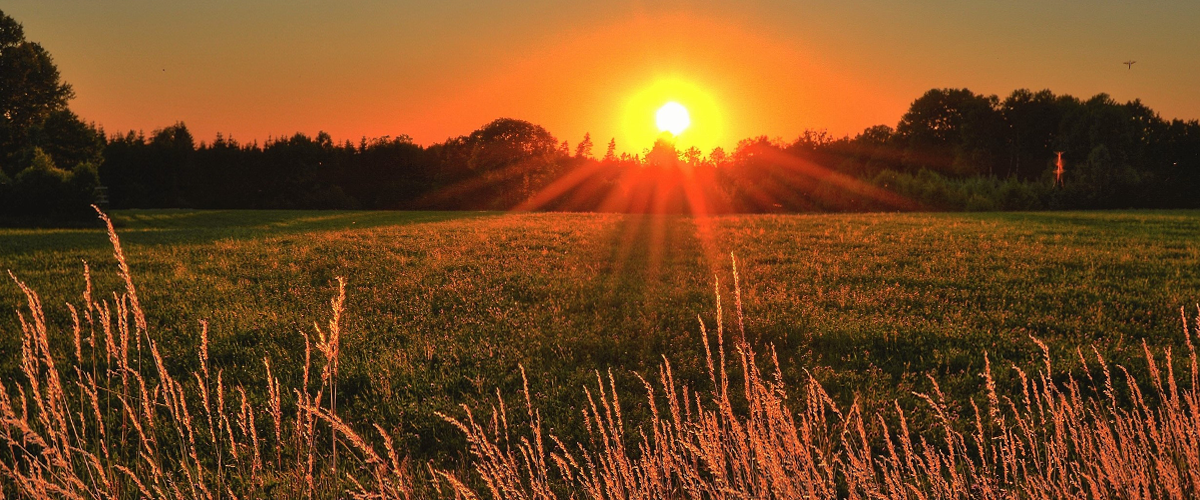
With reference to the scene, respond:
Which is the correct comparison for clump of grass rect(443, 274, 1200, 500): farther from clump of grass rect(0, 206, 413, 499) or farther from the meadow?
clump of grass rect(0, 206, 413, 499)

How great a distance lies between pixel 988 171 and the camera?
64875 mm

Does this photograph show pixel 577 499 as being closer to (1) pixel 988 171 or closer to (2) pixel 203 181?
(2) pixel 203 181

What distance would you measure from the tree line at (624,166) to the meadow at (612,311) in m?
20.0

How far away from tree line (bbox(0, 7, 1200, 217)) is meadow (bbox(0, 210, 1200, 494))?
2003 cm

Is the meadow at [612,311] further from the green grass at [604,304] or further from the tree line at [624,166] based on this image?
the tree line at [624,166]

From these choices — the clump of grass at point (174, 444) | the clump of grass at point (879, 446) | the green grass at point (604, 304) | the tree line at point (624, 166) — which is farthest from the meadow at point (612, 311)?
the tree line at point (624, 166)

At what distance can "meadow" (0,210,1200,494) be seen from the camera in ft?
19.0

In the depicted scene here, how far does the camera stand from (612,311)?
27.4 feet

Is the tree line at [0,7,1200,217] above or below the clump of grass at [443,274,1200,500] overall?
above

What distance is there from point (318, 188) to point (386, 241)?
41.1 metres

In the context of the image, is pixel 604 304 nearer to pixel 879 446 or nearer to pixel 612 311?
pixel 612 311

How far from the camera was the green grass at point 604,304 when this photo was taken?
6.08 meters

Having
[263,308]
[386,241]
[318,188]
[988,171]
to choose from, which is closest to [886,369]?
[263,308]

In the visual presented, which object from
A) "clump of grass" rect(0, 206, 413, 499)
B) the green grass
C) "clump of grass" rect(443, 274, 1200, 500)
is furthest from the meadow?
"clump of grass" rect(0, 206, 413, 499)
